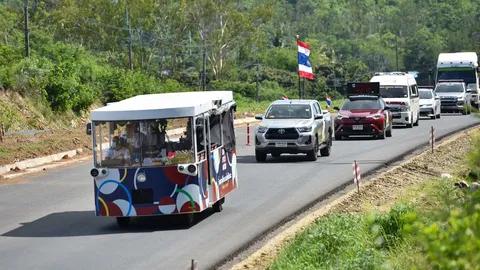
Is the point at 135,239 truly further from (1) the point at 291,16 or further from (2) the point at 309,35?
(1) the point at 291,16

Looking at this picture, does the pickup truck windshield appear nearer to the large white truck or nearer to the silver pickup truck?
the large white truck

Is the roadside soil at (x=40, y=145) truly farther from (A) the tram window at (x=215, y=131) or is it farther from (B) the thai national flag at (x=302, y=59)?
(B) the thai national flag at (x=302, y=59)

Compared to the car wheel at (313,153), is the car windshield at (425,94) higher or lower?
higher

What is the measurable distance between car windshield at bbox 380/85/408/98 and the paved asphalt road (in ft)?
50.7

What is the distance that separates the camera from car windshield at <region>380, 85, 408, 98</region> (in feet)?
142

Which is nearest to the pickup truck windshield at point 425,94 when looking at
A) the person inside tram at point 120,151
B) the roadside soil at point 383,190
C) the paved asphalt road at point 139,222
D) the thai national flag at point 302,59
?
the thai national flag at point 302,59

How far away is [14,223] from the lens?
17406 millimetres

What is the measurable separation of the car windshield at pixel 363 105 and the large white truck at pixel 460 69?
24137 millimetres

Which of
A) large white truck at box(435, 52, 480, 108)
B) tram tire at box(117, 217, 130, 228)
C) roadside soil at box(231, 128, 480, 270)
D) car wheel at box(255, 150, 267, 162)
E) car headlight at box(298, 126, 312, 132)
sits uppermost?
large white truck at box(435, 52, 480, 108)

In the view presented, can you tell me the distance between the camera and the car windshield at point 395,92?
43.2 metres

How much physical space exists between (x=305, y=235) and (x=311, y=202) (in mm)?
5186

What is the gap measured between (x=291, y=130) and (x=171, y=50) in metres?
66.4

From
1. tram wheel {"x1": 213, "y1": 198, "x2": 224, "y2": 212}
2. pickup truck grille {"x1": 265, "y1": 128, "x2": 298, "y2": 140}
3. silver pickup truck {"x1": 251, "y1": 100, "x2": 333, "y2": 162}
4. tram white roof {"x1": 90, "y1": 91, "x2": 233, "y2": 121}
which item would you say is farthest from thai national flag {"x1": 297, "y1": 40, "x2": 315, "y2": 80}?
tram white roof {"x1": 90, "y1": 91, "x2": 233, "y2": 121}

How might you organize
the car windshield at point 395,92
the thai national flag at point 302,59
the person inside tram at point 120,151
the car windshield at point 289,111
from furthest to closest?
the thai national flag at point 302,59 < the car windshield at point 395,92 < the car windshield at point 289,111 < the person inside tram at point 120,151
